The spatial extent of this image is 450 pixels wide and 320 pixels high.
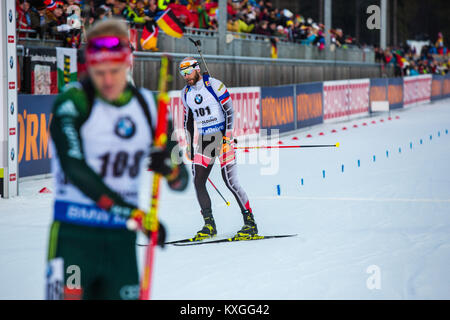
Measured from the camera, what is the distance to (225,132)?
8.48 metres

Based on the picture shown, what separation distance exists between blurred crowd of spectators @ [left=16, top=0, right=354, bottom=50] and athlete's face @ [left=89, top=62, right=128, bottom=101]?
12.2 m

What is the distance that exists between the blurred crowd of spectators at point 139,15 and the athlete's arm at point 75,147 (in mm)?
12233

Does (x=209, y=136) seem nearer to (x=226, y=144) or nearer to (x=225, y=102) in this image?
(x=226, y=144)

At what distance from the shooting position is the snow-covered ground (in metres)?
6.35

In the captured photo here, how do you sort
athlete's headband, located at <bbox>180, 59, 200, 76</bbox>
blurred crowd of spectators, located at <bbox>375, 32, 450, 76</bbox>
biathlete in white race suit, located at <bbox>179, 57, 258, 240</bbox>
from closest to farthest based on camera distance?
athlete's headband, located at <bbox>180, 59, 200, 76</bbox>, biathlete in white race suit, located at <bbox>179, 57, 258, 240</bbox>, blurred crowd of spectators, located at <bbox>375, 32, 450, 76</bbox>

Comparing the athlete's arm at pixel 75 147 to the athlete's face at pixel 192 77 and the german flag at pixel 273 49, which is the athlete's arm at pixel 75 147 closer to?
the athlete's face at pixel 192 77

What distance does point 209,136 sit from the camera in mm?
8469

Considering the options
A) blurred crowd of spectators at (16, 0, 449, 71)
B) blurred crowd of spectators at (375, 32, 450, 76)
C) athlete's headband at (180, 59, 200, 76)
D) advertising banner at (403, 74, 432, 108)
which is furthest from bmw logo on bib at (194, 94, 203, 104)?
blurred crowd of spectators at (375, 32, 450, 76)

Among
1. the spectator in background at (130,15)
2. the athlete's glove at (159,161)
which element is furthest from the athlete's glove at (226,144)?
the spectator in background at (130,15)

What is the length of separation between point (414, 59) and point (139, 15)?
3361cm

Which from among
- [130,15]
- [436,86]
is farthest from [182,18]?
[436,86]

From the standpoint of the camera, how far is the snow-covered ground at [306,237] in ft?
20.8

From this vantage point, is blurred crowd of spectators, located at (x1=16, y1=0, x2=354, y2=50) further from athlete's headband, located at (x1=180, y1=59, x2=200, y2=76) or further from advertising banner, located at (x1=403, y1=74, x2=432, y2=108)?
advertising banner, located at (x1=403, y1=74, x2=432, y2=108)
